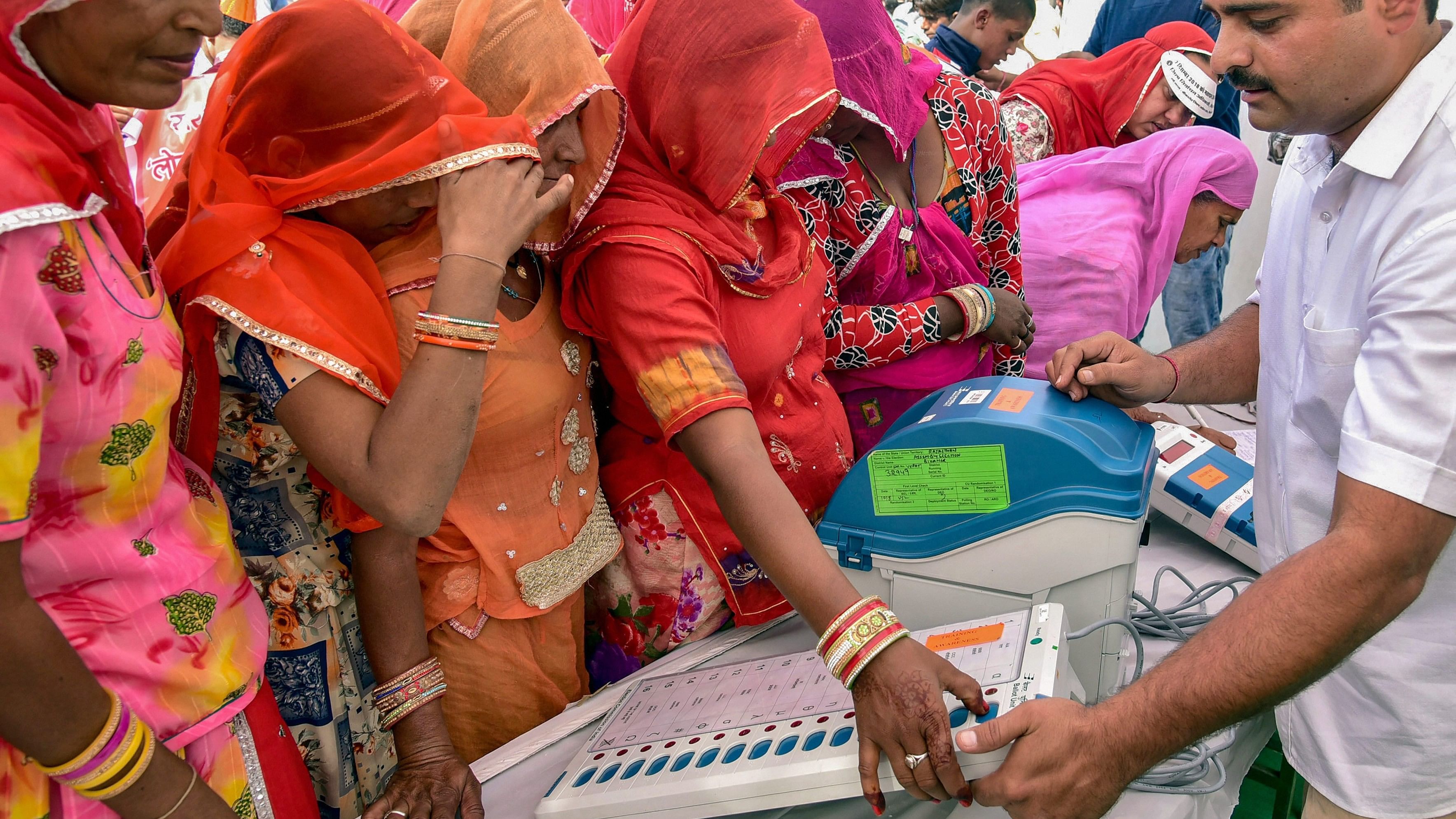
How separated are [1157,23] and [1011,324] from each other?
2169 millimetres

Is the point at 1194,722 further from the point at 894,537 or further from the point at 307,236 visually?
the point at 307,236

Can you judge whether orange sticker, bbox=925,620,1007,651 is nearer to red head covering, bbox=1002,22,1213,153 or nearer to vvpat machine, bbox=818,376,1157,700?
vvpat machine, bbox=818,376,1157,700

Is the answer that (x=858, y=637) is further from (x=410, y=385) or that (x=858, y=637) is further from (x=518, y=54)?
(x=518, y=54)

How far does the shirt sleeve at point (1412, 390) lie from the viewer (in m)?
0.80

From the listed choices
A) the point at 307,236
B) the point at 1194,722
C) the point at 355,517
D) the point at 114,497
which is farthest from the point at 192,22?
the point at 1194,722

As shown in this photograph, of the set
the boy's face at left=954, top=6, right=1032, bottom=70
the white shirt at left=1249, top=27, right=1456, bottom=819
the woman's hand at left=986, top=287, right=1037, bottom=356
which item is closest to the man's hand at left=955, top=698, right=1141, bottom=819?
the white shirt at left=1249, top=27, right=1456, bottom=819

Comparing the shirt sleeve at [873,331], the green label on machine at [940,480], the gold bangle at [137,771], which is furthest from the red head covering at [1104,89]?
the gold bangle at [137,771]

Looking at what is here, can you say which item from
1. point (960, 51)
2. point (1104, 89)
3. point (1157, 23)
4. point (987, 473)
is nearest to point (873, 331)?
point (987, 473)

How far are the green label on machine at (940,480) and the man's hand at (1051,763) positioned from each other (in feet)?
0.97

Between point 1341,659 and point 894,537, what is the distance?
478 mm

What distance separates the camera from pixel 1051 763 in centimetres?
81

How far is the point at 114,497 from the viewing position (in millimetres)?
695

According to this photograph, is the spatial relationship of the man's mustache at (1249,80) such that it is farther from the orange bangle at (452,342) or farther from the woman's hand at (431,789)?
the woman's hand at (431,789)

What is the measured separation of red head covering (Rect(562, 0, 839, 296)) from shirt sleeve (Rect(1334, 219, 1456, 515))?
66cm
